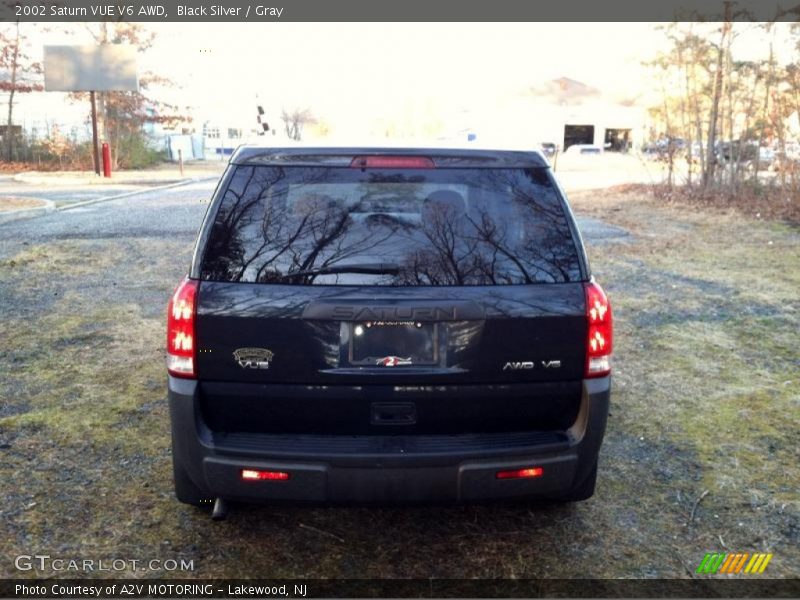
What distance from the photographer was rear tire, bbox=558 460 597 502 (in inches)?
125

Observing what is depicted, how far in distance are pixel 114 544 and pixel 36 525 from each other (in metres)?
0.45

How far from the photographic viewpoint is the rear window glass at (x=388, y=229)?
9.76ft

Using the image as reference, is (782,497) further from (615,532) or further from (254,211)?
(254,211)

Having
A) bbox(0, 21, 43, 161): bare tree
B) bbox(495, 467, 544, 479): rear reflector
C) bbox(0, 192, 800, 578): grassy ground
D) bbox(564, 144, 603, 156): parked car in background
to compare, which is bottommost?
bbox(0, 192, 800, 578): grassy ground

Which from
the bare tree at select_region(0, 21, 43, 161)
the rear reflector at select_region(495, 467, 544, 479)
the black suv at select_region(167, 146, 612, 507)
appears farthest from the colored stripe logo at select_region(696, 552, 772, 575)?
the bare tree at select_region(0, 21, 43, 161)

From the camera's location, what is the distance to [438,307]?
2910mm

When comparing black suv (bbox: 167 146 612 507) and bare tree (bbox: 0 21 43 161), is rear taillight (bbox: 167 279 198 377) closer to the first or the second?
black suv (bbox: 167 146 612 507)

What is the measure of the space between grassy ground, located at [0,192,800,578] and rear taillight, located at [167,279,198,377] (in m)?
0.92

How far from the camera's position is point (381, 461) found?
115 inches

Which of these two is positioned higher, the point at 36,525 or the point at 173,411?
the point at 173,411

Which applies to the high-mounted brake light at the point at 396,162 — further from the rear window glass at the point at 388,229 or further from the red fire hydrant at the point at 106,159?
the red fire hydrant at the point at 106,159

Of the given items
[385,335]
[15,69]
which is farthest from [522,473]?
[15,69]

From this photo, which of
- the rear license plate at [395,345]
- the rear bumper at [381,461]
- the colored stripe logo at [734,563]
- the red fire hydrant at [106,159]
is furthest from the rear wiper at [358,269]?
the red fire hydrant at [106,159]
